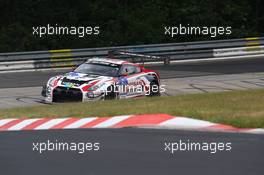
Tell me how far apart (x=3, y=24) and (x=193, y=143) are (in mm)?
24851

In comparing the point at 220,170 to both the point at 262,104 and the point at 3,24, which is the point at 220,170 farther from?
the point at 3,24

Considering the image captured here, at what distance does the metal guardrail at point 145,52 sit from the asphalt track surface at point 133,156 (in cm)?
1763

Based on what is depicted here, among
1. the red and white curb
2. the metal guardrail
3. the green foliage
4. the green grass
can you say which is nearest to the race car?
the green grass

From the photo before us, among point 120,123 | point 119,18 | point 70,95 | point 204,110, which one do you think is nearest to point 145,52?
point 119,18

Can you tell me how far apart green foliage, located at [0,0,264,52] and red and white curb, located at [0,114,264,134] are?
19792 millimetres

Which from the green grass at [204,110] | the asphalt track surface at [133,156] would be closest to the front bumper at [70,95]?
the green grass at [204,110]

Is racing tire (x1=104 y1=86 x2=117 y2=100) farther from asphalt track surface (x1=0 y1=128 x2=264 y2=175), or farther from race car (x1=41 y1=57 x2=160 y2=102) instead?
asphalt track surface (x1=0 y1=128 x2=264 y2=175)

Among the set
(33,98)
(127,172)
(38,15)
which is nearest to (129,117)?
(127,172)

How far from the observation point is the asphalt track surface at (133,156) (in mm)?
8047

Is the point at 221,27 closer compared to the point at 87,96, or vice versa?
the point at 87,96

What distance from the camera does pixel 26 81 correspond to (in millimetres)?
24219

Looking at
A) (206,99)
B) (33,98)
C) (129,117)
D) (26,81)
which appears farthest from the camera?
(26,81)

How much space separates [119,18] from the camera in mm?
34188

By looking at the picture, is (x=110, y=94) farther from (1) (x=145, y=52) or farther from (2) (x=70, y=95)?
(1) (x=145, y=52)
